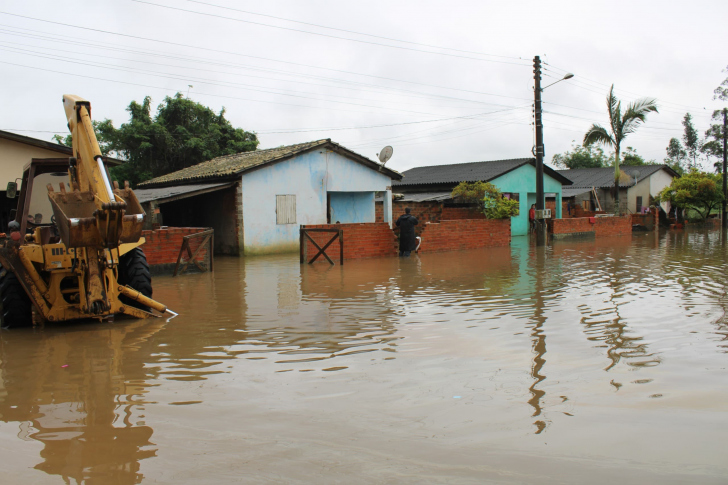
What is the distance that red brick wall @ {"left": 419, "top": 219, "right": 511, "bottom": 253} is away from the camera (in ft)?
69.9

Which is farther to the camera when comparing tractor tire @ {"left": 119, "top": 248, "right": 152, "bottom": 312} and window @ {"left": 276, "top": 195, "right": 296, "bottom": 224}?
window @ {"left": 276, "top": 195, "right": 296, "bottom": 224}

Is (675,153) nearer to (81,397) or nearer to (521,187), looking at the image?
(521,187)

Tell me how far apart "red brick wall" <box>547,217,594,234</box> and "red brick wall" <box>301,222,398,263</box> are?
1102cm

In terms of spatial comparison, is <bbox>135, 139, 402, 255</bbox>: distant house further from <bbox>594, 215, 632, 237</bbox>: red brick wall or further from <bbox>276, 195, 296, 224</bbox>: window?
<bbox>594, 215, 632, 237</bbox>: red brick wall

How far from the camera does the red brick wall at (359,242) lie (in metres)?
17.5

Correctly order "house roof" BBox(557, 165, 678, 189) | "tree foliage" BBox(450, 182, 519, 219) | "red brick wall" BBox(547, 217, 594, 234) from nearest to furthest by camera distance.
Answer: "tree foliage" BBox(450, 182, 519, 219)
"red brick wall" BBox(547, 217, 594, 234)
"house roof" BBox(557, 165, 678, 189)

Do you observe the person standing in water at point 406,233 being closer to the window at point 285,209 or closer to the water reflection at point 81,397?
the window at point 285,209

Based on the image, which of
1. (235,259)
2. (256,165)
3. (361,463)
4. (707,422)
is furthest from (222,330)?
(256,165)

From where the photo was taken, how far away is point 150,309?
28.8 ft

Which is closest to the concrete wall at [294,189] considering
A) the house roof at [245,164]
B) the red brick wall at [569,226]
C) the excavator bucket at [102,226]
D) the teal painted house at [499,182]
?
the house roof at [245,164]

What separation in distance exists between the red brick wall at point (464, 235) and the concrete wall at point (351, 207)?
5.15 m

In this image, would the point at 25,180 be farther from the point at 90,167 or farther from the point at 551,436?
the point at 551,436

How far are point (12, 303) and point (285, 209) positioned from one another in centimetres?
1512

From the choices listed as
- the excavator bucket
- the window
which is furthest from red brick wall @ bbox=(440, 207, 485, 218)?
the excavator bucket
